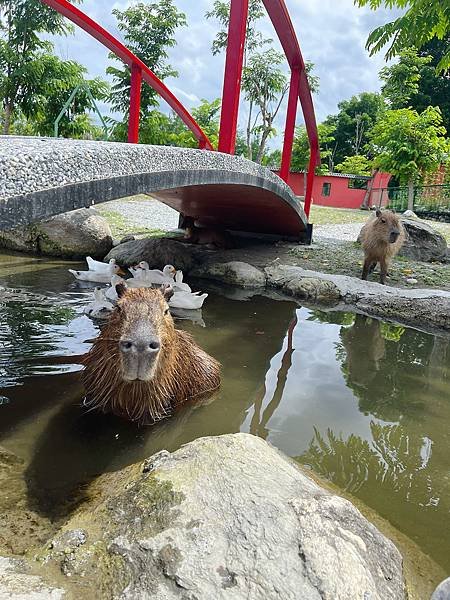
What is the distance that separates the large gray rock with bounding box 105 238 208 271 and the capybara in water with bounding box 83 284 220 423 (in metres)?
3.76

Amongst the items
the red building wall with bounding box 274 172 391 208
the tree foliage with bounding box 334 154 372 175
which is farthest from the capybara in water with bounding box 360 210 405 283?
the tree foliage with bounding box 334 154 372 175

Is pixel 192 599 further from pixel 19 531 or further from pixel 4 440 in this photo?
pixel 4 440

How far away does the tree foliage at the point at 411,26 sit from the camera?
15.8ft

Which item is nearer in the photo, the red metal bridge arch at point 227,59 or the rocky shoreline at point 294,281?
the red metal bridge arch at point 227,59

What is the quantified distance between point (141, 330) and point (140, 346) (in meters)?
0.08

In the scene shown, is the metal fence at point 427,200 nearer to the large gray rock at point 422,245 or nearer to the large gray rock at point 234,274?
the large gray rock at point 422,245

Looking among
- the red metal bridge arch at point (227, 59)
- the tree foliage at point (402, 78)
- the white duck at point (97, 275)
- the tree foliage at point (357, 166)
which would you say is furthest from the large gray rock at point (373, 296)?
the tree foliage at point (357, 166)

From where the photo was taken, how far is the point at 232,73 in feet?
14.3

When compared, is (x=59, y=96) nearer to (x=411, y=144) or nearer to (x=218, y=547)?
(x=411, y=144)

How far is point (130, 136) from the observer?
3865 millimetres

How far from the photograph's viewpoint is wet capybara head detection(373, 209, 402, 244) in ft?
19.1

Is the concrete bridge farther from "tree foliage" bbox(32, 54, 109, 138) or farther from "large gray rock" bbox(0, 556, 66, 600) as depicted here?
"tree foliage" bbox(32, 54, 109, 138)

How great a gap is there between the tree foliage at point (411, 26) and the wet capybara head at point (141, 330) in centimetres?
412

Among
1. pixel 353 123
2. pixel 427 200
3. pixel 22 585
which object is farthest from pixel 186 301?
pixel 353 123
